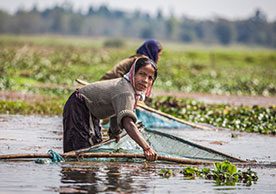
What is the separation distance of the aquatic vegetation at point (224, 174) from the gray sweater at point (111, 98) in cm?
101

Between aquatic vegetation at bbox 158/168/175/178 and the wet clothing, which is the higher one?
the wet clothing

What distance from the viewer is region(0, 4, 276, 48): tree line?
6658 inches

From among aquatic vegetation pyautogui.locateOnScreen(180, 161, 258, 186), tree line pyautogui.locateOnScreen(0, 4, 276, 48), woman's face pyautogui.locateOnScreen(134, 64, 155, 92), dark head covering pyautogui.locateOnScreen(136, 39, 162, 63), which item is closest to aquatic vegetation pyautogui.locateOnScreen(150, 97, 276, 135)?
dark head covering pyautogui.locateOnScreen(136, 39, 162, 63)

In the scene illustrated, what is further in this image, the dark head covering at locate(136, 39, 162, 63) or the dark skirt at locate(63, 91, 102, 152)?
the dark head covering at locate(136, 39, 162, 63)

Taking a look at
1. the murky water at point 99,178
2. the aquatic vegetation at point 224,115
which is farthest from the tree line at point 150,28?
the murky water at point 99,178

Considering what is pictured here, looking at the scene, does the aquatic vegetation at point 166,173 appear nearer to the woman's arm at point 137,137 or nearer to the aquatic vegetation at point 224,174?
the aquatic vegetation at point 224,174

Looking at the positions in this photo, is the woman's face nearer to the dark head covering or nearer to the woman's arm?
the woman's arm

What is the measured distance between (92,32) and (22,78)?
147184 millimetres

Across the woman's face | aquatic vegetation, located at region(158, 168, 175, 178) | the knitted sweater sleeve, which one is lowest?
aquatic vegetation, located at region(158, 168, 175, 178)

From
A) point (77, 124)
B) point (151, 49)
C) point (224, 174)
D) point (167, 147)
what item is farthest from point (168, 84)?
point (224, 174)

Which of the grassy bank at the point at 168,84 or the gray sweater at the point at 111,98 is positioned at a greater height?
the gray sweater at the point at 111,98

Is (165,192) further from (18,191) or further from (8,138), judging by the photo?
(8,138)

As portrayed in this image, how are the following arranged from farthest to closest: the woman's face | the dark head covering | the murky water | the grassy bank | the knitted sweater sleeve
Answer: the grassy bank
the dark head covering
the woman's face
the knitted sweater sleeve
the murky water

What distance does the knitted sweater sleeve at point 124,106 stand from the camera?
990cm
